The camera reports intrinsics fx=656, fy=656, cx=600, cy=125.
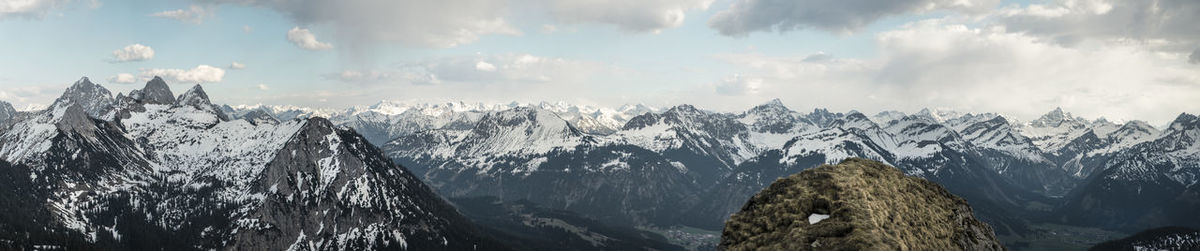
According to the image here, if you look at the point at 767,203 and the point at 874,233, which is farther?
the point at 767,203

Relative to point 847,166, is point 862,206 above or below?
below

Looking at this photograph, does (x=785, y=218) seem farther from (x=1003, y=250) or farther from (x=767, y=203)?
(x=1003, y=250)

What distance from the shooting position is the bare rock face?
37094mm

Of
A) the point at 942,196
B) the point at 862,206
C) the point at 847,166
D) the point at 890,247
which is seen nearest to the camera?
the point at 890,247

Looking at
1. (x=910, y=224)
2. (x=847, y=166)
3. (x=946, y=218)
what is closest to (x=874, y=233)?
(x=910, y=224)

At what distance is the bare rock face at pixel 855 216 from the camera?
37.1m

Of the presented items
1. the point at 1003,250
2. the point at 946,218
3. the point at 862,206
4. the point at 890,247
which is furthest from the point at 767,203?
the point at 1003,250

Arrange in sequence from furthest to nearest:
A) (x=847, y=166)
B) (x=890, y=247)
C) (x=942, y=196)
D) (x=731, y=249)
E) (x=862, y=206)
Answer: (x=942, y=196), (x=847, y=166), (x=731, y=249), (x=862, y=206), (x=890, y=247)

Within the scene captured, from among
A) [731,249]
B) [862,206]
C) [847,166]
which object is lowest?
[731,249]

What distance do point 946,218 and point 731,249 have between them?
57.2ft

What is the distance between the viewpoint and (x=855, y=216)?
37469mm

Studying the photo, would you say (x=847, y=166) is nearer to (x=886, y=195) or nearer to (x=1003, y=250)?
(x=886, y=195)

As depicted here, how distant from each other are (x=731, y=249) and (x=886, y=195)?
11.4 metres

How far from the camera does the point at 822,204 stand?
133 ft
